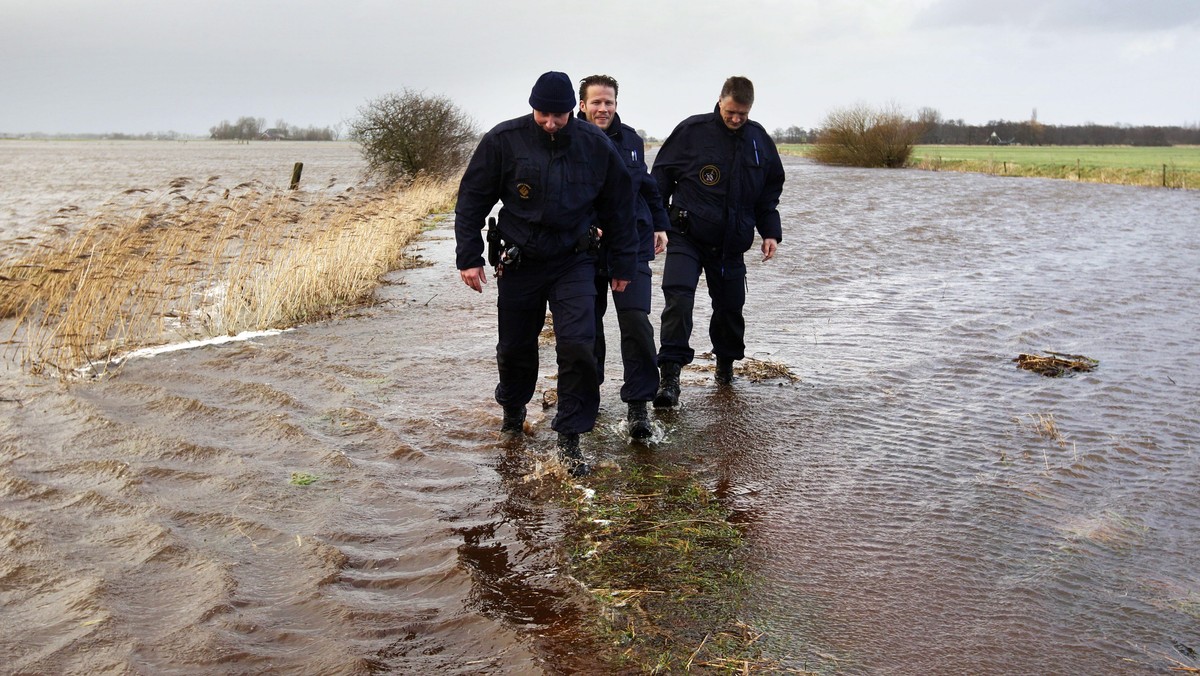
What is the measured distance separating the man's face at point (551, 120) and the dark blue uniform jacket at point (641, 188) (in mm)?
986

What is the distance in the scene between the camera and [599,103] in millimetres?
6195

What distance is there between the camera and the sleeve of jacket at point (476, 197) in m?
5.50

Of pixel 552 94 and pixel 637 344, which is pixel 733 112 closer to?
pixel 637 344

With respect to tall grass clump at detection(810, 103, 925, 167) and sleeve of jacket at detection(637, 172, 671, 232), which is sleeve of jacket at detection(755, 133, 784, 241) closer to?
sleeve of jacket at detection(637, 172, 671, 232)

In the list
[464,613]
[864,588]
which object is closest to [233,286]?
[464,613]

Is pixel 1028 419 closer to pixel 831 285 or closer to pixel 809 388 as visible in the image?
pixel 809 388

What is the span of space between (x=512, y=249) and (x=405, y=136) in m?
28.5

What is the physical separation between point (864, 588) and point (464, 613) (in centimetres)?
167

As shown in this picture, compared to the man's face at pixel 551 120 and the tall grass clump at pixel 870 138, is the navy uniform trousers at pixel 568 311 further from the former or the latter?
the tall grass clump at pixel 870 138

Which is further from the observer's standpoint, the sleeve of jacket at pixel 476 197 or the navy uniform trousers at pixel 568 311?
the navy uniform trousers at pixel 568 311

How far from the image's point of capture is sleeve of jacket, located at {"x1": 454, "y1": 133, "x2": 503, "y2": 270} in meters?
5.50

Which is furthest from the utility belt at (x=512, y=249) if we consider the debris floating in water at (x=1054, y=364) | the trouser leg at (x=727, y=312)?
the debris floating in water at (x=1054, y=364)

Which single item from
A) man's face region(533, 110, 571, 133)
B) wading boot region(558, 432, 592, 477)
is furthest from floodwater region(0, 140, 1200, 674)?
man's face region(533, 110, 571, 133)

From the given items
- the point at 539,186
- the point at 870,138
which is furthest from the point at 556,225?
the point at 870,138
